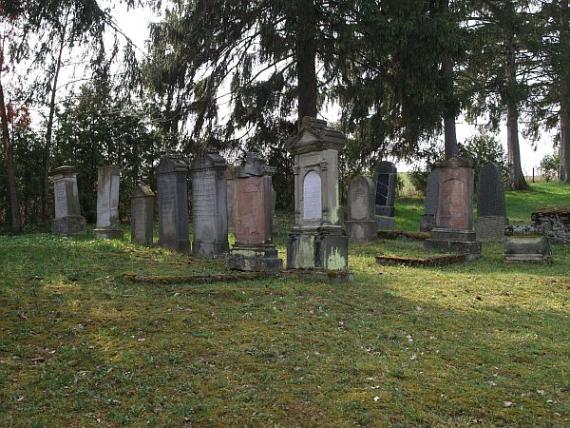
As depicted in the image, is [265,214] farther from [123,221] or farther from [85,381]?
[123,221]

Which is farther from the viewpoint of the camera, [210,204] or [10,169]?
[10,169]

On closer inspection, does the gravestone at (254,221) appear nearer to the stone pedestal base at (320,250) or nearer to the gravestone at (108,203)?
the stone pedestal base at (320,250)

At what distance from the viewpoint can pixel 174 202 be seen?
12656 millimetres

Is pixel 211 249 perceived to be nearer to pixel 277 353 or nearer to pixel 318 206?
pixel 318 206

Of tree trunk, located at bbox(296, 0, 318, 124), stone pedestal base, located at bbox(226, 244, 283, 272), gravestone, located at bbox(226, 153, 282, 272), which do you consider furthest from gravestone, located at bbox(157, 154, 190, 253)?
tree trunk, located at bbox(296, 0, 318, 124)

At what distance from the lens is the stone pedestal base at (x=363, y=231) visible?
1588cm

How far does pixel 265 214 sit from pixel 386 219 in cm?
1026

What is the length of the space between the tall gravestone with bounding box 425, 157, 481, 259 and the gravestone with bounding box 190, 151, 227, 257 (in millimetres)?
5504

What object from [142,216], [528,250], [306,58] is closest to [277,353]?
[528,250]

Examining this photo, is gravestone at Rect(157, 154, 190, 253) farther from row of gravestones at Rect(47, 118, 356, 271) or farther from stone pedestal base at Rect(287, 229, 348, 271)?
stone pedestal base at Rect(287, 229, 348, 271)

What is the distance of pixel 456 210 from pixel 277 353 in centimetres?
955

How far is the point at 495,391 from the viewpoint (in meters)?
4.70

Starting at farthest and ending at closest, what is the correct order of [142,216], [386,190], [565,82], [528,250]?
1. [565,82]
2. [386,190]
3. [142,216]
4. [528,250]

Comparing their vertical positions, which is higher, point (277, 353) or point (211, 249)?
point (211, 249)
